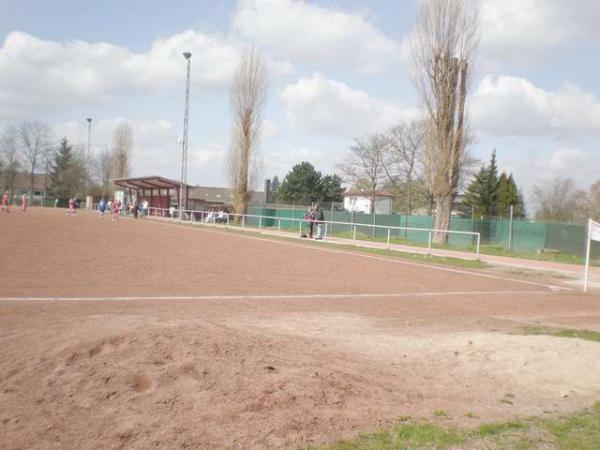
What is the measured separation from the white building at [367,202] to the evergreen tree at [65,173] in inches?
1757

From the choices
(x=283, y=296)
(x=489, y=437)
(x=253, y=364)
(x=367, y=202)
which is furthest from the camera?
(x=367, y=202)

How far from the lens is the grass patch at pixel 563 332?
7348 millimetres

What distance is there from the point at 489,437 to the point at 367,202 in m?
72.9

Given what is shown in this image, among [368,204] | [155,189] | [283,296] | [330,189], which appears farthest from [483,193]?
[283,296]

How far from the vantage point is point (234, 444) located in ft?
11.9

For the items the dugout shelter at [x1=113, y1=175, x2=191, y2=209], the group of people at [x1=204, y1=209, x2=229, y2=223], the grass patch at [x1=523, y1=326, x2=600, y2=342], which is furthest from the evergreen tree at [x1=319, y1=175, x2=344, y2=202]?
the grass patch at [x1=523, y1=326, x2=600, y2=342]

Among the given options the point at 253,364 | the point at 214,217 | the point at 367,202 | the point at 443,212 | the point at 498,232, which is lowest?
the point at 253,364

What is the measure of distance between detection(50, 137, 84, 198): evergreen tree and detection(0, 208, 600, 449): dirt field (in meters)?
82.9

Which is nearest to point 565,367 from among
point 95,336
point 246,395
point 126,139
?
point 246,395

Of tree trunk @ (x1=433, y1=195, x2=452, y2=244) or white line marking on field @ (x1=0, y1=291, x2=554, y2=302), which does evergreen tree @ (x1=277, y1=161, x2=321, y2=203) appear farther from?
white line marking on field @ (x1=0, y1=291, x2=554, y2=302)

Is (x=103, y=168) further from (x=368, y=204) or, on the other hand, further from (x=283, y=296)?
(x=283, y=296)

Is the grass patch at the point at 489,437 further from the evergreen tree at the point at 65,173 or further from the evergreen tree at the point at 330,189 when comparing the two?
the evergreen tree at the point at 65,173

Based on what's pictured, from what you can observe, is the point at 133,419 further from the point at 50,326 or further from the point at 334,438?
the point at 50,326

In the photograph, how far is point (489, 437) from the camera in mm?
3930
